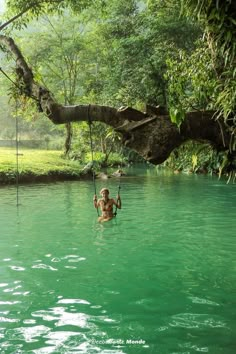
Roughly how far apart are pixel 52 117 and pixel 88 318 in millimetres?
2492

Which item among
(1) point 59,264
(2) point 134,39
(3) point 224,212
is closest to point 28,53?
(2) point 134,39

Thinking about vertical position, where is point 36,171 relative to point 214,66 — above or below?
below

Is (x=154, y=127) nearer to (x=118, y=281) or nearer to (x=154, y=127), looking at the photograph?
(x=154, y=127)

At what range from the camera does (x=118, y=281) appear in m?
6.68

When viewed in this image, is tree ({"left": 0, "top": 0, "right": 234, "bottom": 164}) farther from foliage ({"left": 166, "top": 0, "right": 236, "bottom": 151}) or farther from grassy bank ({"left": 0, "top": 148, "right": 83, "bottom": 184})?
grassy bank ({"left": 0, "top": 148, "right": 83, "bottom": 184})

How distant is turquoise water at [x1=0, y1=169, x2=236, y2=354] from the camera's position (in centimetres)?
466

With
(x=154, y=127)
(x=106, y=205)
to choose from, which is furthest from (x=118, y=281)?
(x=106, y=205)

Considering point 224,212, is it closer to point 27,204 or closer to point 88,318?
point 27,204

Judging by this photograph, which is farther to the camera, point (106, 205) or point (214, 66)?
point (106, 205)

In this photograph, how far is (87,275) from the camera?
701 cm

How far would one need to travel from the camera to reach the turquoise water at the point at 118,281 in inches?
183

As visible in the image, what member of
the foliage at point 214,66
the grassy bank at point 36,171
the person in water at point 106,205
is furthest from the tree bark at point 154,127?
the grassy bank at point 36,171

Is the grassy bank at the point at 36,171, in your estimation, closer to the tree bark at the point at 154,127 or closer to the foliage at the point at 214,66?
the foliage at the point at 214,66

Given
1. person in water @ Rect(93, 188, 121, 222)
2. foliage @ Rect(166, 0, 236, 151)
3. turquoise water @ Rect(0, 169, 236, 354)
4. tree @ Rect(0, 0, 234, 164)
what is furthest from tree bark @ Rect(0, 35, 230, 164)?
person in water @ Rect(93, 188, 121, 222)
